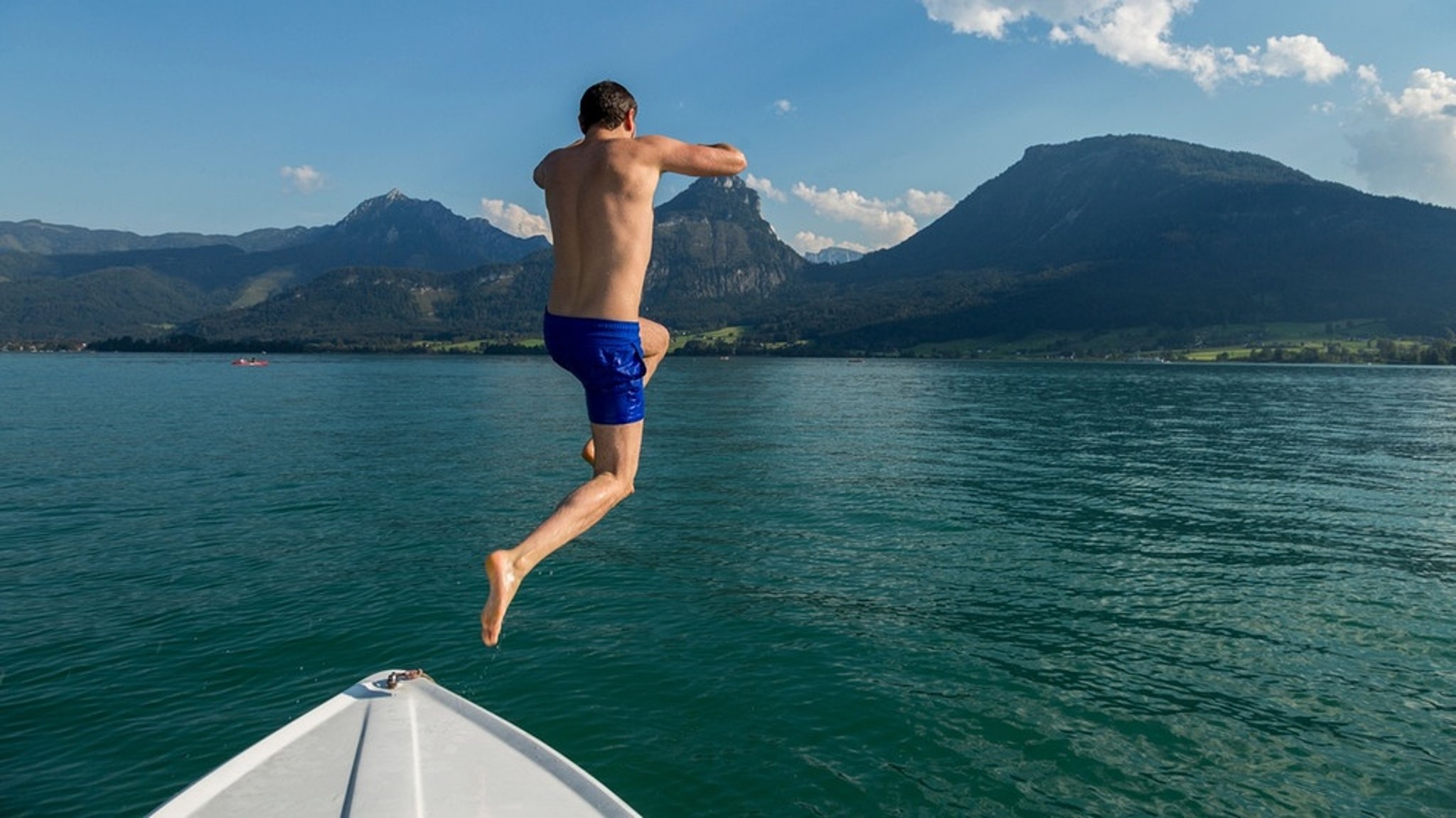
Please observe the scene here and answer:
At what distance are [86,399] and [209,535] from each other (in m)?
69.9

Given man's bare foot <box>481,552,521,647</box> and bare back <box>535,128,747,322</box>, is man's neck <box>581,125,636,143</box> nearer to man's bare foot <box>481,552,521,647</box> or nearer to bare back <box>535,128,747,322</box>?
bare back <box>535,128,747,322</box>

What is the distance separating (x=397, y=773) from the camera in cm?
616

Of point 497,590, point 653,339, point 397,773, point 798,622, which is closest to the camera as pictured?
point 497,590

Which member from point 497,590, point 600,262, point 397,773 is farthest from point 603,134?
point 397,773

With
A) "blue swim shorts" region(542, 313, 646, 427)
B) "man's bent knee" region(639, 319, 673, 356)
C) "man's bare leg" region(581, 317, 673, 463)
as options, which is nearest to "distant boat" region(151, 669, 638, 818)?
"man's bare leg" region(581, 317, 673, 463)

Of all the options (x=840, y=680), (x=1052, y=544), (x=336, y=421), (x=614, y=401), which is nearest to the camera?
(x=614, y=401)

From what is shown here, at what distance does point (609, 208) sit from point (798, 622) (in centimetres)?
1274

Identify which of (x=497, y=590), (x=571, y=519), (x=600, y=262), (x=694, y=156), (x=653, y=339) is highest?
(x=694, y=156)

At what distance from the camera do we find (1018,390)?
326 ft

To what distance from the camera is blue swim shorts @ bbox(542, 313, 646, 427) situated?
225 inches

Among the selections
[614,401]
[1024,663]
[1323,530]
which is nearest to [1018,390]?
[1323,530]

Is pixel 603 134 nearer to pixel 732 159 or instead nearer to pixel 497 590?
pixel 732 159

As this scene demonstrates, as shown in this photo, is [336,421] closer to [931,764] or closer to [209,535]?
[209,535]

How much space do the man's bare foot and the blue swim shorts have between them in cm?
124
